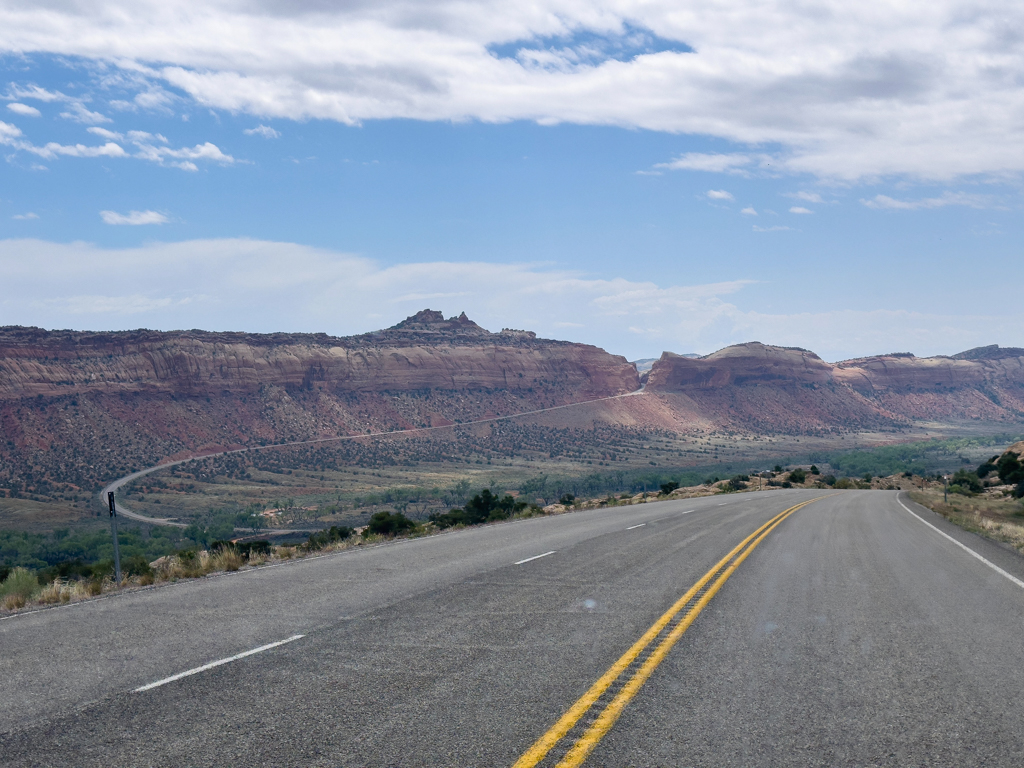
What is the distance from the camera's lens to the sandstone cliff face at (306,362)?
10044 cm

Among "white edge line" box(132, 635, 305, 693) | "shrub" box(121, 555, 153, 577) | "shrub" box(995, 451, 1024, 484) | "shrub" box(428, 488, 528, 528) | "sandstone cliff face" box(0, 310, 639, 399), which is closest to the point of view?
"white edge line" box(132, 635, 305, 693)

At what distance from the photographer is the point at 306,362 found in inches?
4909

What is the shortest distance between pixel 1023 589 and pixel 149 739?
10.6 metres

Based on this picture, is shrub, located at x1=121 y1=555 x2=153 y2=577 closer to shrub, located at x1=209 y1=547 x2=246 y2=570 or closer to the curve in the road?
shrub, located at x1=209 y1=547 x2=246 y2=570

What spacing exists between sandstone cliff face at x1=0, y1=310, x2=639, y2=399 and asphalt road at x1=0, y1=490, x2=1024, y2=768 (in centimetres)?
9754

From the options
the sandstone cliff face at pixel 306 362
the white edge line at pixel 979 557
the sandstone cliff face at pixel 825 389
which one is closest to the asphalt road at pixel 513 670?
the white edge line at pixel 979 557

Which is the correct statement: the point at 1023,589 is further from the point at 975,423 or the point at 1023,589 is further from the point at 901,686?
A: the point at 975,423

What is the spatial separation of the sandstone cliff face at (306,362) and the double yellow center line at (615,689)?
3948 inches

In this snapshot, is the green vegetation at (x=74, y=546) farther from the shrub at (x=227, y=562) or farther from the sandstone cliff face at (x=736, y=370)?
A: the sandstone cliff face at (x=736, y=370)

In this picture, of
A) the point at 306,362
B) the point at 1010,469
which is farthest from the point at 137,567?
the point at 306,362

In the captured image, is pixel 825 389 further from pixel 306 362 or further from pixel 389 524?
pixel 389 524

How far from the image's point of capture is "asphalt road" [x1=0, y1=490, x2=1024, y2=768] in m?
4.94

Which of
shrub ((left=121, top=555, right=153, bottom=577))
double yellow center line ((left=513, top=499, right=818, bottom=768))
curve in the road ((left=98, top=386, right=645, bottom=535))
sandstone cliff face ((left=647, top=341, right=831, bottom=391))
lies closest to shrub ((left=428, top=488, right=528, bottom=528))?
shrub ((left=121, top=555, right=153, bottom=577))

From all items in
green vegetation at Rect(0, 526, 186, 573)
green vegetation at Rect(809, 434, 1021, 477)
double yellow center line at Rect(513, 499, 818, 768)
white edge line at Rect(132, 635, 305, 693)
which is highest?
double yellow center line at Rect(513, 499, 818, 768)
